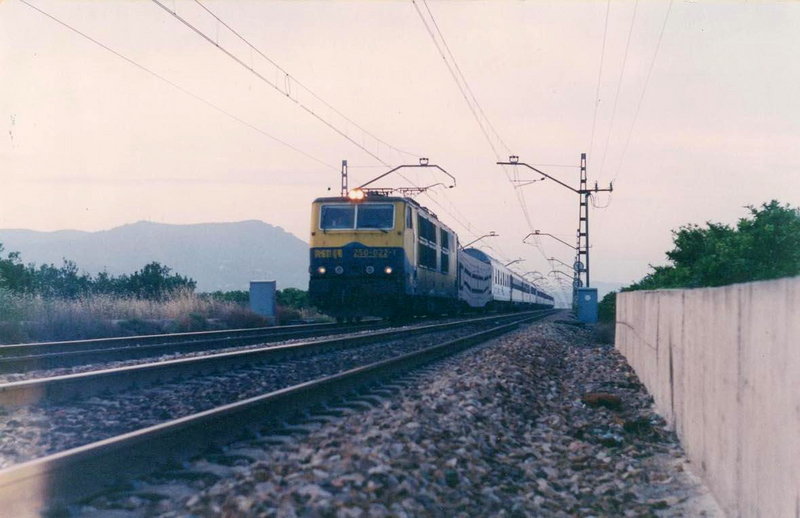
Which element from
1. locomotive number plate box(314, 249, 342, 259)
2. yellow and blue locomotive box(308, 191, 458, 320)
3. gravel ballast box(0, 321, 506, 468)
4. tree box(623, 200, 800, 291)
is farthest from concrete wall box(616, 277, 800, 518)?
locomotive number plate box(314, 249, 342, 259)

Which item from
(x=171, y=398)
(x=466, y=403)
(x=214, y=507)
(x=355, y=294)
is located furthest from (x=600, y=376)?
(x=355, y=294)

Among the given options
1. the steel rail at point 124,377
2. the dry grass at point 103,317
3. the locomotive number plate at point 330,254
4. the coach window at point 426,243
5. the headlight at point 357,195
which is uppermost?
the headlight at point 357,195

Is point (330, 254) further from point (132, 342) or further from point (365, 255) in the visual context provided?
point (132, 342)

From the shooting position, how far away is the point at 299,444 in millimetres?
5797

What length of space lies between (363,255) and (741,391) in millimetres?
16723

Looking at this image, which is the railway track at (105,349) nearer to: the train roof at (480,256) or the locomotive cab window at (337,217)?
the locomotive cab window at (337,217)

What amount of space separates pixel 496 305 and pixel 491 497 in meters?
42.3

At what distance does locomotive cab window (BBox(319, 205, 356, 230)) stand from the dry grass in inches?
176

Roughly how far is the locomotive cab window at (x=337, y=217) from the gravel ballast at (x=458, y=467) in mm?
12594

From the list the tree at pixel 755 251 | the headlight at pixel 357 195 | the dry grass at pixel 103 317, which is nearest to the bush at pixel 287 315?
the dry grass at pixel 103 317

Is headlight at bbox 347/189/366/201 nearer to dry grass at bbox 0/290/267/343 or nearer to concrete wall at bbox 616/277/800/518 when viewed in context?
dry grass at bbox 0/290/267/343

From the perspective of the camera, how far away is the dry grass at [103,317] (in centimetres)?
1692

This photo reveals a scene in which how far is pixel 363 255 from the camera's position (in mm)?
20844

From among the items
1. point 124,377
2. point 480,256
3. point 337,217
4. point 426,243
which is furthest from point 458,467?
point 480,256
